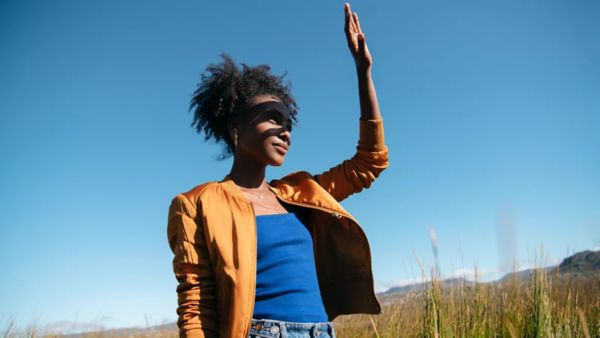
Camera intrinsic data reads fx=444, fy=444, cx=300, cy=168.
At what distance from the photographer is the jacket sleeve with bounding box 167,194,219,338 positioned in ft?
6.08

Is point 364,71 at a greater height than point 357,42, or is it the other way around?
point 357,42

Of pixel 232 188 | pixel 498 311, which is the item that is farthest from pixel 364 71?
pixel 498 311

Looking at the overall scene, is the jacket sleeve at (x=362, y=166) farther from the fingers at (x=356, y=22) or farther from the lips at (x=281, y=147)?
the fingers at (x=356, y=22)

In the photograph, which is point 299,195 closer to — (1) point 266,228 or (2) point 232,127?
(1) point 266,228

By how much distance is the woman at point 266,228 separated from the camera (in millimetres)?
1910

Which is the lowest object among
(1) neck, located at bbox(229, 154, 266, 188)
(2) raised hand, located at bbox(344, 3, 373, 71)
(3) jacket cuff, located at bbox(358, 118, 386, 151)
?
(1) neck, located at bbox(229, 154, 266, 188)

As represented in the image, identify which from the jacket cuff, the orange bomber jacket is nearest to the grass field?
the orange bomber jacket

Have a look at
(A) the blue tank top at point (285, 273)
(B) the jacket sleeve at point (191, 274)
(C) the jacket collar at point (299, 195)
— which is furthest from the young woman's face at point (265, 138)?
(B) the jacket sleeve at point (191, 274)

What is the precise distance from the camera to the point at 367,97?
8.50 ft

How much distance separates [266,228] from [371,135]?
873mm

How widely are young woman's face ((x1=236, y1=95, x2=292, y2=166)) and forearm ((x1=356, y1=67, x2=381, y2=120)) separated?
1.50ft

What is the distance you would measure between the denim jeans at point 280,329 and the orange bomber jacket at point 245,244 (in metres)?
0.06

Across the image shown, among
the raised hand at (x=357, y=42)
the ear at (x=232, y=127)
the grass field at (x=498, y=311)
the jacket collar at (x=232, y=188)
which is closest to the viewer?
the jacket collar at (x=232, y=188)

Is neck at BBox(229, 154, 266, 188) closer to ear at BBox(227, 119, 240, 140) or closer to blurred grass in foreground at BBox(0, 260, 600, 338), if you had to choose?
ear at BBox(227, 119, 240, 140)
